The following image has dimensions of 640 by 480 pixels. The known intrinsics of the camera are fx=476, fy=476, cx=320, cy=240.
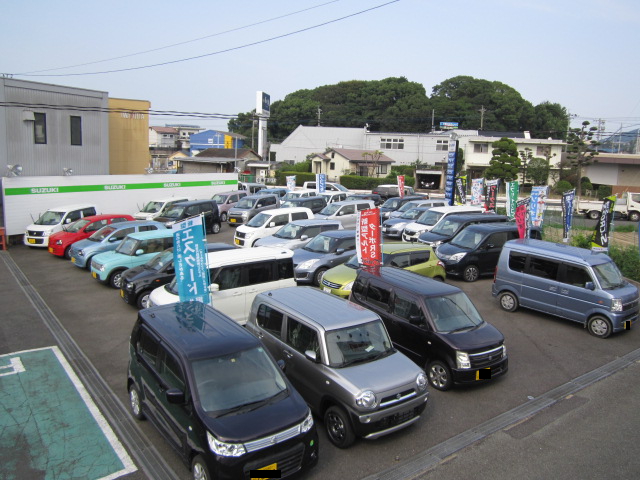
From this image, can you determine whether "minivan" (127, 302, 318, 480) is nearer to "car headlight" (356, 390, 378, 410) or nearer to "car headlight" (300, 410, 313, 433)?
"car headlight" (300, 410, 313, 433)

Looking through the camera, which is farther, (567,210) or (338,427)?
(567,210)

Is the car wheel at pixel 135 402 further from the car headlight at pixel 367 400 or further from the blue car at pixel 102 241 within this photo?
the blue car at pixel 102 241

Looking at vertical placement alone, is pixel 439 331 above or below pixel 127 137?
below

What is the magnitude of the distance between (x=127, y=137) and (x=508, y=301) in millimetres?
30607

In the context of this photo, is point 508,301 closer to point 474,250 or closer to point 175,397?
point 474,250

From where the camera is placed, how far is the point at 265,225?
18656 millimetres

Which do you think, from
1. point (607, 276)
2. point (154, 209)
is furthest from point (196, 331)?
point (154, 209)

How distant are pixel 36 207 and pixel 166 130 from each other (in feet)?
327

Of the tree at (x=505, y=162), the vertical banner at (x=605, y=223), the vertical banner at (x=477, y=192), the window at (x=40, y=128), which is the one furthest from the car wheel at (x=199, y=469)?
the tree at (x=505, y=162)

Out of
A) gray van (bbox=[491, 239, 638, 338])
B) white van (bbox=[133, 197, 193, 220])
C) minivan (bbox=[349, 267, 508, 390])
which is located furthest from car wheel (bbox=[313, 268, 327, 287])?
white van (bbox=[133, 197, 193, 220])

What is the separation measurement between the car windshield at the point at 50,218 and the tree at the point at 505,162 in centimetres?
3805

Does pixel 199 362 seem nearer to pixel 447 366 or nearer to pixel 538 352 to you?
pixel 447 366

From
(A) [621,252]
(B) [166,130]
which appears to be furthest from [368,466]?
(B) [166,130]

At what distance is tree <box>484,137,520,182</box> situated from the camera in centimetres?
4534
